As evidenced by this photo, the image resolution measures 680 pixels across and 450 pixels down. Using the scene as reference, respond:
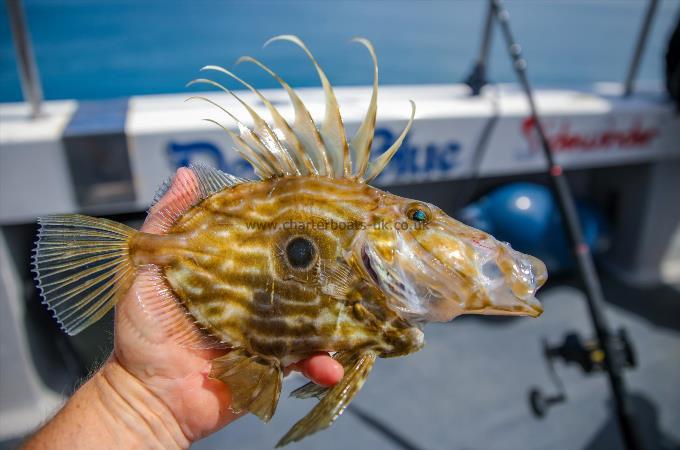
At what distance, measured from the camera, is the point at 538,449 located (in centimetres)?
289

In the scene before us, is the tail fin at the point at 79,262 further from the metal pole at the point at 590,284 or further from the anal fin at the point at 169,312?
the metal pole at the point at 590,284

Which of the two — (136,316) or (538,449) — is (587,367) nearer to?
(538,449)

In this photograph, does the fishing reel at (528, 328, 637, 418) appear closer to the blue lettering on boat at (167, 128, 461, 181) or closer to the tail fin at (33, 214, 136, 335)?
the blue lettering on boat at (167, 128, 461, 181)

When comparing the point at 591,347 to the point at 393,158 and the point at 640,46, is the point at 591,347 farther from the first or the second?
the point at 640,46

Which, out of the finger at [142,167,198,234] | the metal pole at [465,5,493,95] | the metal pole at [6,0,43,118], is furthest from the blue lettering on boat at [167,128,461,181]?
the finger at [142,167,198,234]

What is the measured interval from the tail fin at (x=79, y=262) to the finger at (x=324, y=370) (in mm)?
522

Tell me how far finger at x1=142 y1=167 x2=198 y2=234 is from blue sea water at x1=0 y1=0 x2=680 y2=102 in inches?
193

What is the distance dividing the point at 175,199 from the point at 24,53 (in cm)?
196

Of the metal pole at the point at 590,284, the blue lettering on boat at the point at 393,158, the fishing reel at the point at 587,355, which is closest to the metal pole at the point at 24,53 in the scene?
the blue lettering on boat at the point at 393,158

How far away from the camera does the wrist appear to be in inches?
55.6

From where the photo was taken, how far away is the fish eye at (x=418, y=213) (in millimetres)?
1193

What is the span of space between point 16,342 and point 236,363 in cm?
233

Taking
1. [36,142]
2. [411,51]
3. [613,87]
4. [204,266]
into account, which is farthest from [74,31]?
[204,266]

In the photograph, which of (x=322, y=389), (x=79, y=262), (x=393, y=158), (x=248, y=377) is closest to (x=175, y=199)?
(x=79, y=262)
